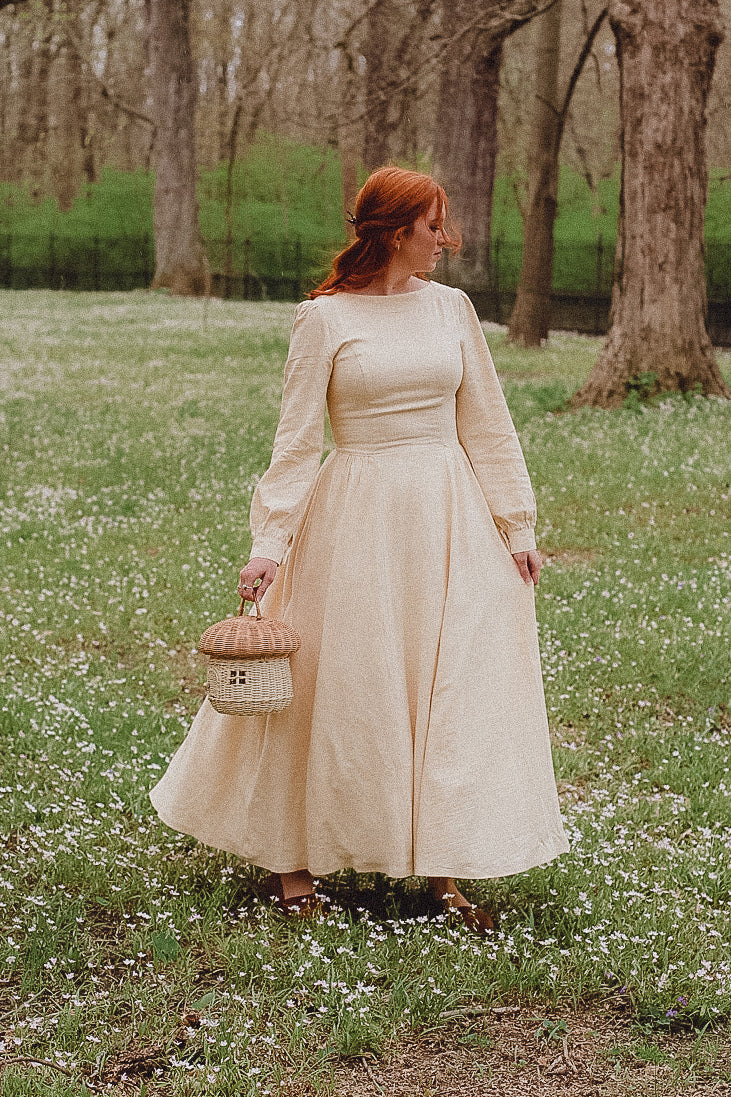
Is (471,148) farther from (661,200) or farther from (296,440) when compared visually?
(296,440)

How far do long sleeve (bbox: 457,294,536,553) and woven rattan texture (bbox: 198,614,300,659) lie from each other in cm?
84

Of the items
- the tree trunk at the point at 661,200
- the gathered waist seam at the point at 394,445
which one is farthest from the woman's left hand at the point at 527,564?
the tree trunk at the point at 661,200

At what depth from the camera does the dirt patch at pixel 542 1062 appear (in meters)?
3.42

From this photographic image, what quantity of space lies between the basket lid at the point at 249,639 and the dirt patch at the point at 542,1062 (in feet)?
3.94

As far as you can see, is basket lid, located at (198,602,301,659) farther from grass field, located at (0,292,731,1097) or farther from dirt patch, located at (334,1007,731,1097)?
dirt patch, located at (334,1007,731,1097)

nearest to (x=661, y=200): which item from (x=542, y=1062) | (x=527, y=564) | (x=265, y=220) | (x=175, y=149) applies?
(x=527, y=564)

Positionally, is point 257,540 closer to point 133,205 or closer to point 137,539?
point 137,539

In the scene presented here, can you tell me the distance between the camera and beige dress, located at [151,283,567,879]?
13.1 ft

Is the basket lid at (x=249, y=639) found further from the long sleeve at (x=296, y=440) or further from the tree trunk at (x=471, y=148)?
the tree trunk at (x=471, y=148)

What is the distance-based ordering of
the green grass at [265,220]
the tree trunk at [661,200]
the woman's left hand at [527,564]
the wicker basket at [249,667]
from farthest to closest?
the green grass at [265,220] < the tree trunk at [661,200] < the woman's left hand at [527,564] < the wicker basket at [249,667]

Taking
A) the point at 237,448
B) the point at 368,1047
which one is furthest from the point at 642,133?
the point at 368,1047

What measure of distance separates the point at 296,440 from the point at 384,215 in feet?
2.50

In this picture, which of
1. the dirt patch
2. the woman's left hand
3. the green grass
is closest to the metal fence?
the green grass

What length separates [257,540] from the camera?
160 inches
